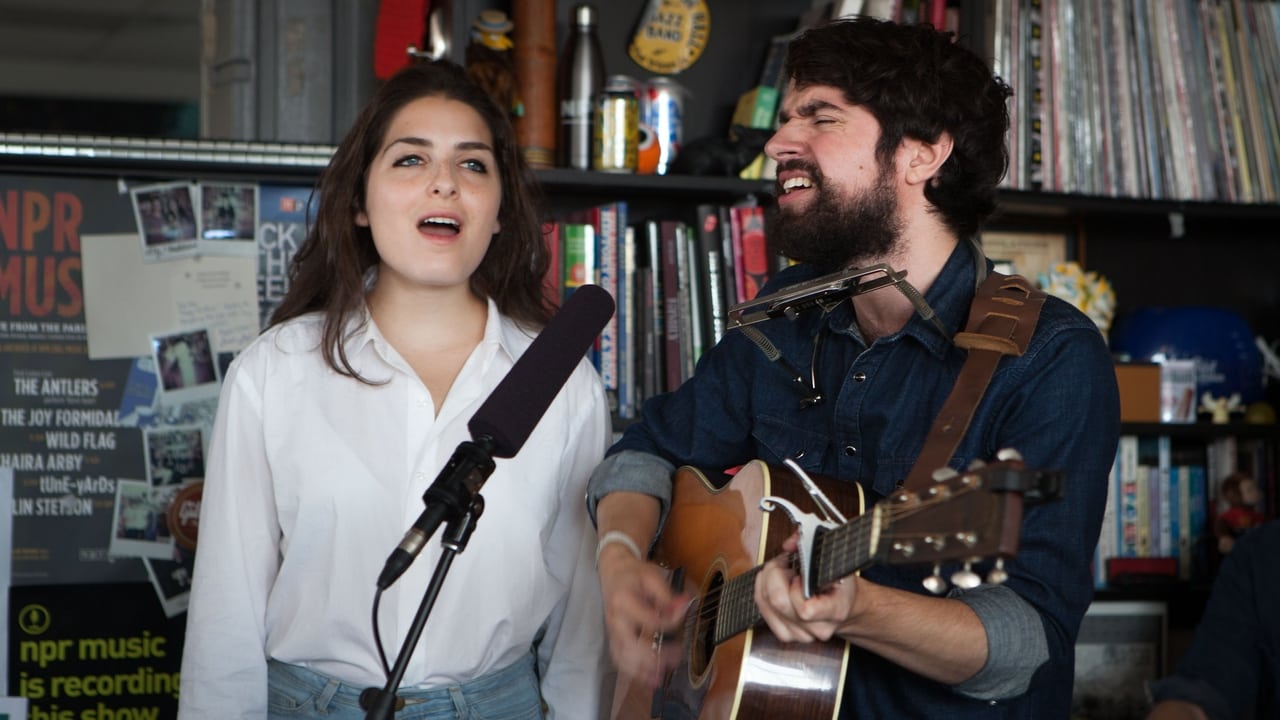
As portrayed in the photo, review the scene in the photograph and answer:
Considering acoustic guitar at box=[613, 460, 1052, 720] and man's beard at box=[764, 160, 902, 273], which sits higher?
man's beard at box=[764, 160, 902, 273]

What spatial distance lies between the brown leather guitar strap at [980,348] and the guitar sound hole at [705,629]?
27cm

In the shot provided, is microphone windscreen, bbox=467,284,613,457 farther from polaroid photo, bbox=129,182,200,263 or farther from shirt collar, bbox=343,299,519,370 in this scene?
polaroid photo, bbox=129,182,200,263

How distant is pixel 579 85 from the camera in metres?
2.45

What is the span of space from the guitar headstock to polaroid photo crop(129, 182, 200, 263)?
1.69 m

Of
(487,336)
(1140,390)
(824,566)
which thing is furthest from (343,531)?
(1140,390)

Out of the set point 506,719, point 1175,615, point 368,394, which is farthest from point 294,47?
point 1175,615

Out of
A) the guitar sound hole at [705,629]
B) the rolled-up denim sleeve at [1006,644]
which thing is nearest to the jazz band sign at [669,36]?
the guitar sound hole at [705,629]

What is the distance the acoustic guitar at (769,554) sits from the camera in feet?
3.45

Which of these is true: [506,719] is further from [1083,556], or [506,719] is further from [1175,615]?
[1175,615]

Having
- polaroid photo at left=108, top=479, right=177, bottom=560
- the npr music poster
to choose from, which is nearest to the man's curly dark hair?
the npr music poster

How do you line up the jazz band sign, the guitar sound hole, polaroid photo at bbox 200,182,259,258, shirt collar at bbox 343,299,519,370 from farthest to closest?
the jazz band sign
polaroid photo at bbox 200,182,259,258
shirt collar at bbox 343,299,519,370
the guitar sound hole

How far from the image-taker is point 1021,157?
256 cm

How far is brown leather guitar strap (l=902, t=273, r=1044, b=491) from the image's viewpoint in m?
1.36

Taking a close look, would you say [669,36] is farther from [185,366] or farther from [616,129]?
[185,366]
